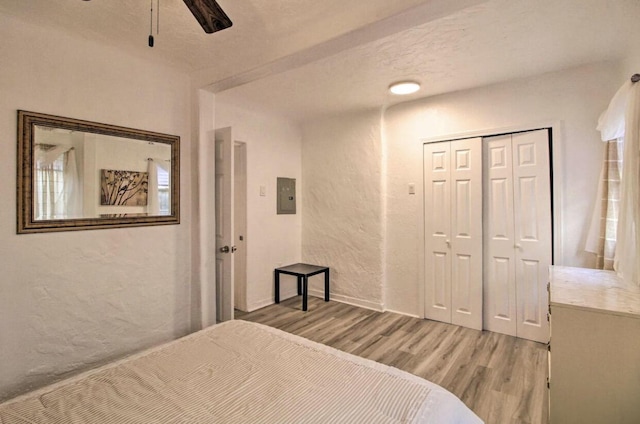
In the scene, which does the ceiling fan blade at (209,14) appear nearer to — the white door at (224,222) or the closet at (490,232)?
the white door at (224,222)

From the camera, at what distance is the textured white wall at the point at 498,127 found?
2693mm

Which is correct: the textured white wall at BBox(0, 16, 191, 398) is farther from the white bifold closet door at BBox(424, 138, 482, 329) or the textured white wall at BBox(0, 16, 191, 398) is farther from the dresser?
the dresser

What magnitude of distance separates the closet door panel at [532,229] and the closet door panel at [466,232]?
0.33 meters

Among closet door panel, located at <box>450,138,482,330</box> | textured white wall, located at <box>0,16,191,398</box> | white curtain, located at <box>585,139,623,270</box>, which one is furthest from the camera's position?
closet door panel, located at <box>450,138,482,330</box>

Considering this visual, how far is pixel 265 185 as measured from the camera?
4043mm

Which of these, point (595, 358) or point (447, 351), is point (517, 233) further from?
point (595, 358)

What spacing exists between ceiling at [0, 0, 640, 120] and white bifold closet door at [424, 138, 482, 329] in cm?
77

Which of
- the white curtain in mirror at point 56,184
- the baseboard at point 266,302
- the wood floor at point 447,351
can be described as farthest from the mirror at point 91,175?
the wood floor at point 447,351

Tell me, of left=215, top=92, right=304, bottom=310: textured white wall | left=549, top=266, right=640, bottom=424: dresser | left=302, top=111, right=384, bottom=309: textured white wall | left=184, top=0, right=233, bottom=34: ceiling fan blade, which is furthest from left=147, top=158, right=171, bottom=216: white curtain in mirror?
left=549, top=266, right=640, bottom=424: dresser

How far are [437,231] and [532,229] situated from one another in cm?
87

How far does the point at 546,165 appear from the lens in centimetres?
288

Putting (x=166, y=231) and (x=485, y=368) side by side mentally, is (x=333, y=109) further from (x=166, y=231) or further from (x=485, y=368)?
(x=485, y=368)

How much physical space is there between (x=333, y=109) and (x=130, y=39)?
7.44 feet

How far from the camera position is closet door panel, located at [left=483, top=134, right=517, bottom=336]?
3076 mm
